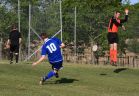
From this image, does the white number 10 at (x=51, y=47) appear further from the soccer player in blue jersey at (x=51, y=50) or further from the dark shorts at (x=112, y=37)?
the dark shorts at (x=112, y=37)

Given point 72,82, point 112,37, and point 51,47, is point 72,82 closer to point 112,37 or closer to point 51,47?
point 51,47

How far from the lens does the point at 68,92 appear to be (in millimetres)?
14375

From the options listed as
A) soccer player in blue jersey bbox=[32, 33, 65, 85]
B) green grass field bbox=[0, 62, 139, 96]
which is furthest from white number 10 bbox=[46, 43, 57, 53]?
green grass field bbox=[0, 62, 139, 96]

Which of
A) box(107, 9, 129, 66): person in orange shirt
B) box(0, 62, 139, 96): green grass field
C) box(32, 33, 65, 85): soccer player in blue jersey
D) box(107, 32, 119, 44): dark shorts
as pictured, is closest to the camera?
box(0, 62, 139, 96): green grass field

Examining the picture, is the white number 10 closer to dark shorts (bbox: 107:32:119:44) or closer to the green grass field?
the green grass field

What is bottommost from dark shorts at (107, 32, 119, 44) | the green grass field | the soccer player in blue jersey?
the green grass field

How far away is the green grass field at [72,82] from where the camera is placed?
14.3m

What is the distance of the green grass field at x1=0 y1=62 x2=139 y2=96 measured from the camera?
47.1 feet

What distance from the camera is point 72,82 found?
17344 mm

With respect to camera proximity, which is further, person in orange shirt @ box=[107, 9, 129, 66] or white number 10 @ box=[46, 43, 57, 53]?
person in orange shirt @ box=[107, 9, 129, 66]

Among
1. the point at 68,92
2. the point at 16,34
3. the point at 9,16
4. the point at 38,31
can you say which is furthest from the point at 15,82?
the point at 9,16

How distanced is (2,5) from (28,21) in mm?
4544

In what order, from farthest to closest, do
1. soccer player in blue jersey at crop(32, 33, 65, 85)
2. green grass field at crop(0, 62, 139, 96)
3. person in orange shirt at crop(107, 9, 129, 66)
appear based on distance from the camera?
1. person in orange shirt at crop(107, 9, 129, 66)
2. soccer player in blue jersey at crop(32, 33, 65, 85)
3. green grass field at crop(0, 62, 139, 96)

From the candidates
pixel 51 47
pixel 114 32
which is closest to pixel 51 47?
pixel 51 47
